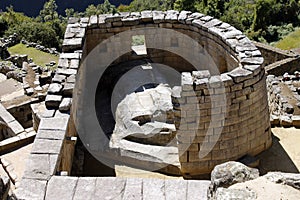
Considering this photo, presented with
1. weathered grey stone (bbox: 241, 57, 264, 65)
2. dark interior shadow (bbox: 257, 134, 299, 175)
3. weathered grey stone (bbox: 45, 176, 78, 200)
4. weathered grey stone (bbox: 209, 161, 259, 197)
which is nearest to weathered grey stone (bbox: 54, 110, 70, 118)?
weathered grey stone (bbox: 45, 176, 78, 200)

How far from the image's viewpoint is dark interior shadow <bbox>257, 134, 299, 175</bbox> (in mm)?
9330

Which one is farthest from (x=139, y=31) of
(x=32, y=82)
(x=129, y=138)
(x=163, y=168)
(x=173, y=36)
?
(x=32, y=82)

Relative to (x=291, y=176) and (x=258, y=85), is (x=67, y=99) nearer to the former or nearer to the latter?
(x=258, y=85)

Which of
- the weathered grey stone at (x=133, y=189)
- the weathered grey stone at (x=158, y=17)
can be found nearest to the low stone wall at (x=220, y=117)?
the weathered grey stone at (x=133, y=189)

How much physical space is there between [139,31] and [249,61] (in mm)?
4238

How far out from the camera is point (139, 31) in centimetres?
1262

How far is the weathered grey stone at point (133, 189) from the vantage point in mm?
6809

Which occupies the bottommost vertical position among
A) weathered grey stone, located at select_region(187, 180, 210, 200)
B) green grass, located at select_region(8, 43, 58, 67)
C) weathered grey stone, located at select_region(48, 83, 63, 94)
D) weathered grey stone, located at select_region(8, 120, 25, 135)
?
green grass, located at select_region(8, 43, 58, 67)

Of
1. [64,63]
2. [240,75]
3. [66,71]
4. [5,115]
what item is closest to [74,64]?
[64,63]

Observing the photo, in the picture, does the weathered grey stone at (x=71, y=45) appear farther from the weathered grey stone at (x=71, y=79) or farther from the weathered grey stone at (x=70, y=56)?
the weathered grey stone at (x=71, y=79)

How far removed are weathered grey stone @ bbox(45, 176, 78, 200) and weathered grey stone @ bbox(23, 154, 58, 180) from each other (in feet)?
0.48

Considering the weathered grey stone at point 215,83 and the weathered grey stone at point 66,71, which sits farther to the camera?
the weathered grey stone at point 66,71

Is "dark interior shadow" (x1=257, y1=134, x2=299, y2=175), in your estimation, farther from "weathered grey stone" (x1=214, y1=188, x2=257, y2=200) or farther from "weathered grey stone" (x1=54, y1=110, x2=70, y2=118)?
"weathered grey stone" (x1=214, y1=188, x2=257, y2=200)

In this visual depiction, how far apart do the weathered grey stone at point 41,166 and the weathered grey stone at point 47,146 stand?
11 centimetres
